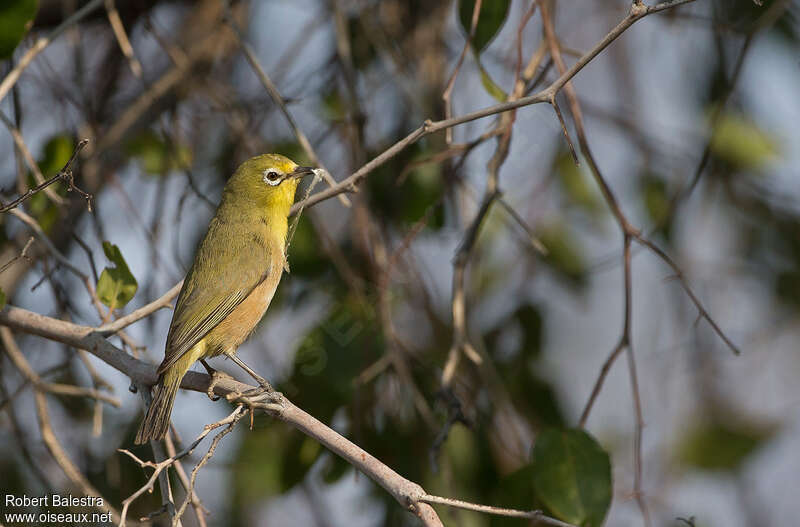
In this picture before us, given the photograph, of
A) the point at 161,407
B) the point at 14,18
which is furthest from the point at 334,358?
the point at 14,18

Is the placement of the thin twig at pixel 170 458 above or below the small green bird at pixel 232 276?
below

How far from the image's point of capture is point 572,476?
106 inches

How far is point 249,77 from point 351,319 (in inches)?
61.7

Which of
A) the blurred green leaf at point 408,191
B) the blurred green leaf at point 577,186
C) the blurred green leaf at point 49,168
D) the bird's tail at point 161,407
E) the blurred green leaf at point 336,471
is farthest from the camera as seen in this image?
the blurred green leaf at point 577,186

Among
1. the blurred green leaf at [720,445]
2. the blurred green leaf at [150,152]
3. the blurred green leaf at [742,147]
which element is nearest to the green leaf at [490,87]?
the blurred green leaf at [150,152]

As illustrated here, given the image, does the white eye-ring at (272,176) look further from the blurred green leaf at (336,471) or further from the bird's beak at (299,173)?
the blurred green leaf at (336,471)

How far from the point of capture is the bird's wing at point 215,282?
9.04 feet

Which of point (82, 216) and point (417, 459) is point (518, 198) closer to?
point (417, 459)

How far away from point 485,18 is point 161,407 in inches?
62.3

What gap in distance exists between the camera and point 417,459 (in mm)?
3492

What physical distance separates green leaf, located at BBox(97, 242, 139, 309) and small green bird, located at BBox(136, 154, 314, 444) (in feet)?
0.73

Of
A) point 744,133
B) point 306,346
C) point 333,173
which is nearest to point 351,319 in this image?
point 306,346

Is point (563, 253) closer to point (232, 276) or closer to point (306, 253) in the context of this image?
point (306, 253)

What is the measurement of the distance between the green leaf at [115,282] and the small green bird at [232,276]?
22 cm
